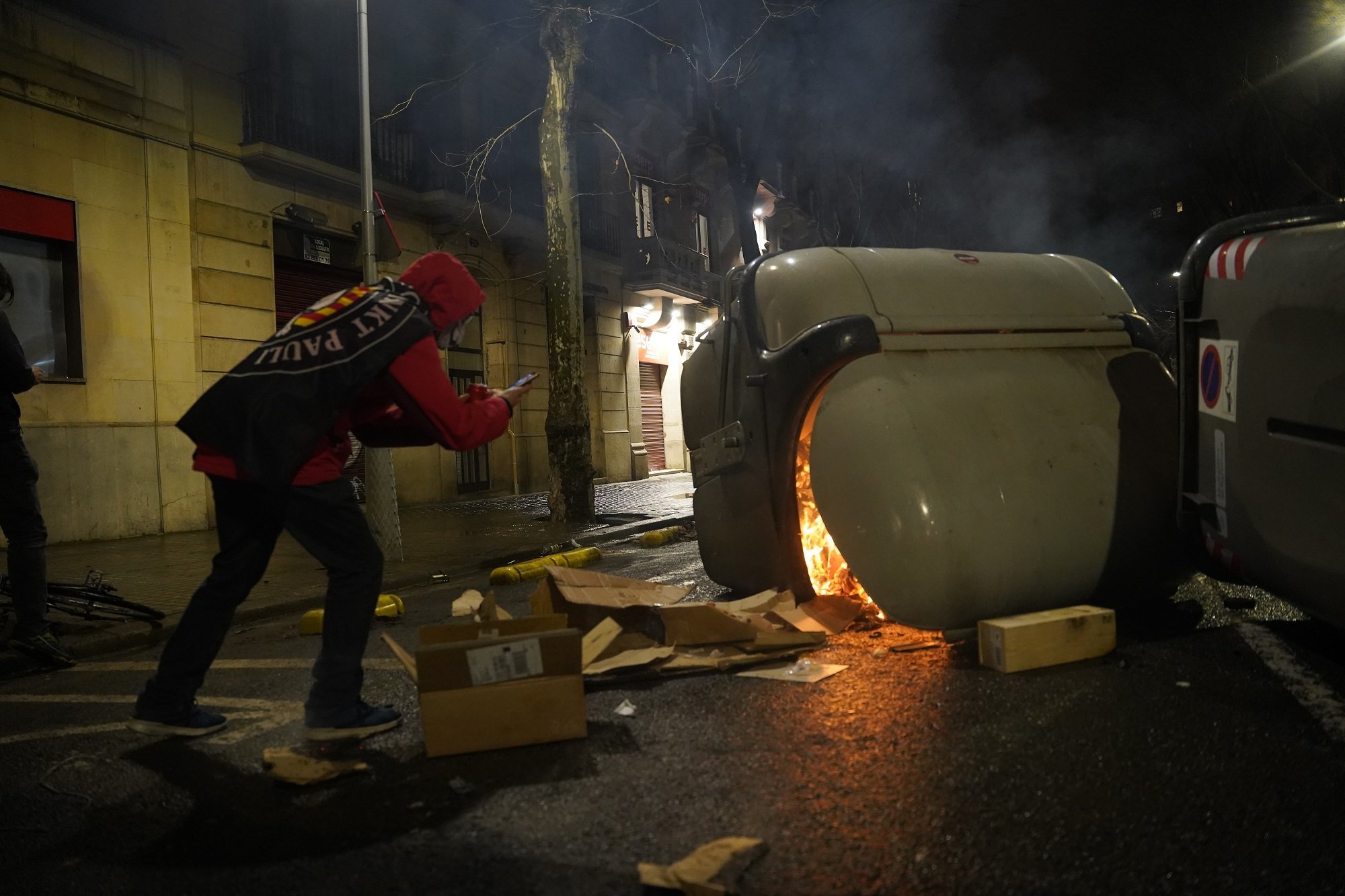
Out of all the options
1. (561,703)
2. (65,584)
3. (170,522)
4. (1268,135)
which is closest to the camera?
(561,703)

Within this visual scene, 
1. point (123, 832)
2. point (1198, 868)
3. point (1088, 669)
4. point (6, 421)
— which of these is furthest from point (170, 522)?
point (1198, 868)

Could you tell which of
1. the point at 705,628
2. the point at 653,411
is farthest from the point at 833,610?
the point at 653,411

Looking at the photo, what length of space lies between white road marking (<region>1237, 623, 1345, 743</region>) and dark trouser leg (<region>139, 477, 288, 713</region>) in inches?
125

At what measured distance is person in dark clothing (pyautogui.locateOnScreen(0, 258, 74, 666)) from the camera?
4.02 meters

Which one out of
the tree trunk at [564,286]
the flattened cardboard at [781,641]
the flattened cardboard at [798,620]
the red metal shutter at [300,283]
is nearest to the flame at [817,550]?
the flattened cardboard at [798,620]

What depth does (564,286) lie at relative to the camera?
1086 cm

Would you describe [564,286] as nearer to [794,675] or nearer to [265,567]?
[794,675]

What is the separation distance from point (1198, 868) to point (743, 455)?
2776 millimetres

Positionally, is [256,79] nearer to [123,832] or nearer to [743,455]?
[743,455]

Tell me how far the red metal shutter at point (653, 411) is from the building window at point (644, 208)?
332cm

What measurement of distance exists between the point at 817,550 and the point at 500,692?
213 cm

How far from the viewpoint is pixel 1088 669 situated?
10.6 ft

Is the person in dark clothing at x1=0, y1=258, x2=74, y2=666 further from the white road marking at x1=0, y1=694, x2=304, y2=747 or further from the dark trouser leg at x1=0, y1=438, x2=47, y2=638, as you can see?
the white road marking at x1=0, y1=694, x2=304, y2=747

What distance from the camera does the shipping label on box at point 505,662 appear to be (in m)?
2.63
